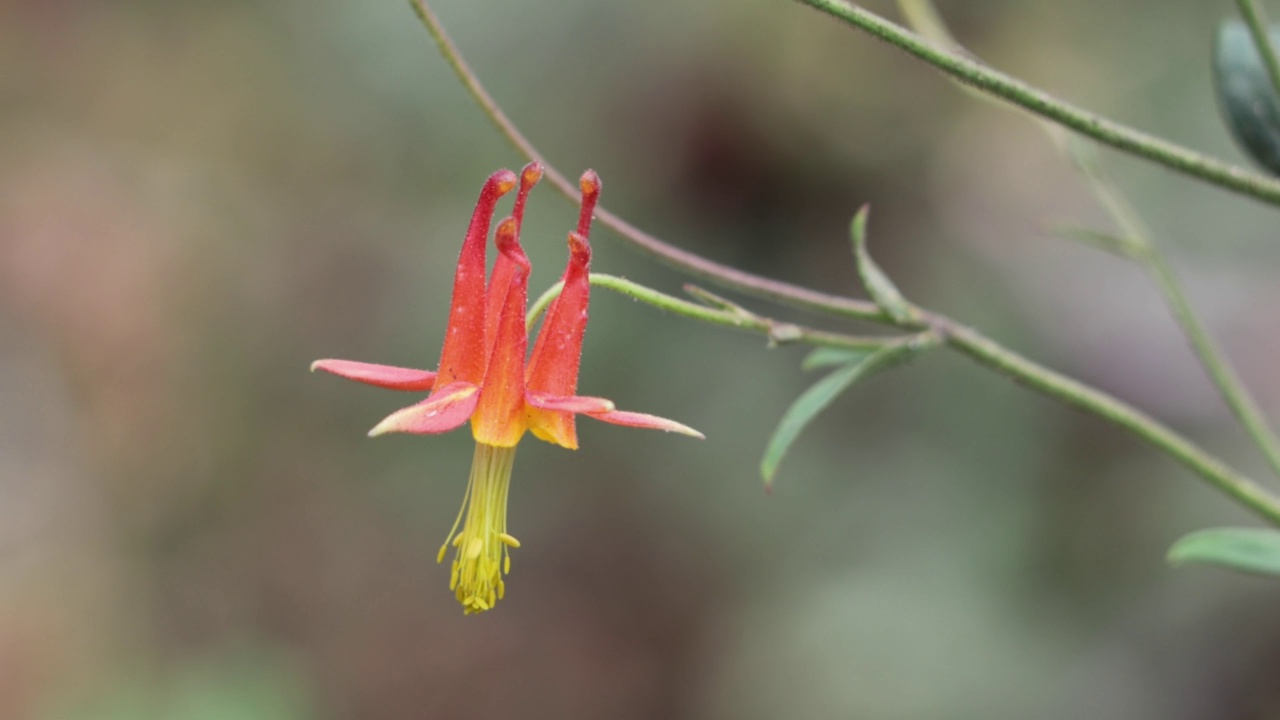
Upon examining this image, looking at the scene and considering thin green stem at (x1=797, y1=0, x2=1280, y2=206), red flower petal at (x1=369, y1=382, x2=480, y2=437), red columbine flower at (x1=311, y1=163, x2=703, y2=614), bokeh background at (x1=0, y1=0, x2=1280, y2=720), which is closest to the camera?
thin green stem at (x1=797, y1=0, x2=1280, y2=206)

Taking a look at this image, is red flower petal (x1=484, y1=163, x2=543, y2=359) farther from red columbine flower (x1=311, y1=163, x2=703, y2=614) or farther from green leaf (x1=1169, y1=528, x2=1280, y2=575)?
green leaf (x1=1169, y1=528, x2=1280, y2=575)

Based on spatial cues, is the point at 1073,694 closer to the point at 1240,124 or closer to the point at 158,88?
the point at 1240,124

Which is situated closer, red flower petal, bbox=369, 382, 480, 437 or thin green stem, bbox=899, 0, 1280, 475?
red flower petal, bbox=369, 382, 480, 437

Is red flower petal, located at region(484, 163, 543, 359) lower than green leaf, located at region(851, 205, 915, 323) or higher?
lower

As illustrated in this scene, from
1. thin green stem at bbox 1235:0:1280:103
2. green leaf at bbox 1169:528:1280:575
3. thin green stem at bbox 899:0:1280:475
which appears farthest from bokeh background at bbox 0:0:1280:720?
thin green stem at bbox 1235:0:1280:103

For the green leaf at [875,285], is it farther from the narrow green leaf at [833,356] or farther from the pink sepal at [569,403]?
the pink sepal at [569,403]

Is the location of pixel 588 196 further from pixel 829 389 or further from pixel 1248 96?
pixel 1248 96

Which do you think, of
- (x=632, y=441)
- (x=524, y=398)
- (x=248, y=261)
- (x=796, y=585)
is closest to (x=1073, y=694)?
(x=796, y=585)

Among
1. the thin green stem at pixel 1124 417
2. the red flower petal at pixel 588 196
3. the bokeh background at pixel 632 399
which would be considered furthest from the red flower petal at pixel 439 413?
the bokeh background at pixel 632 399
